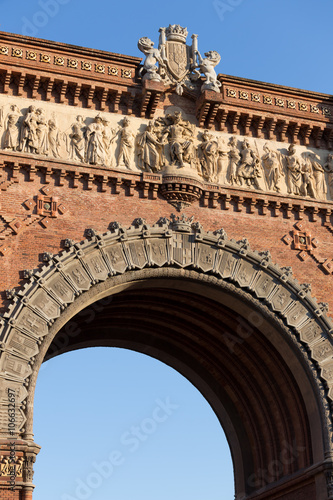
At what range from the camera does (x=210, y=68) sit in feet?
58.7

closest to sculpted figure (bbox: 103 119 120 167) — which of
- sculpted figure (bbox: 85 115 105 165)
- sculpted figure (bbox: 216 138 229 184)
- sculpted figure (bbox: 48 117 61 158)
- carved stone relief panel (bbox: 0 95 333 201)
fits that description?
carved stone relief panel (bbox: 0 95 333 201)

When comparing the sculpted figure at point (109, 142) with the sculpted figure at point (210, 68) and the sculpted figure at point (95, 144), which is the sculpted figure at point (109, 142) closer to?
the sculpted figure at point (95, 144)

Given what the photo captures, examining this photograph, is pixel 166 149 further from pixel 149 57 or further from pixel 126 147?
pixel 149 57

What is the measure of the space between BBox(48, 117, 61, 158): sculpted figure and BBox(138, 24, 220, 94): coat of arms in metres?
2.42

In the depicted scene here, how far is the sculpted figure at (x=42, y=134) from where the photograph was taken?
16.1 m

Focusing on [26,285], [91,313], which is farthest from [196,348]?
[26,285]

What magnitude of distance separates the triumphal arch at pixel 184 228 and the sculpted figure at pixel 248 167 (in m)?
0.03

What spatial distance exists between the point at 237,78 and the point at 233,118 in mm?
969

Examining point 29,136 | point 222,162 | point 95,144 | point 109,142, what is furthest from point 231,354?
point 29,136

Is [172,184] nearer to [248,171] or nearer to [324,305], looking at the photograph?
[248,171]

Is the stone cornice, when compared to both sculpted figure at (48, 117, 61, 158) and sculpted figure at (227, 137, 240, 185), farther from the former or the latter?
sculpted figure at (227, 137, 240, 185)

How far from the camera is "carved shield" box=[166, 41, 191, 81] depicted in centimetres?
1784

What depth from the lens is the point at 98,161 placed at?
16469 millimetres

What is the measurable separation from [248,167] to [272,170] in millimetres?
567
